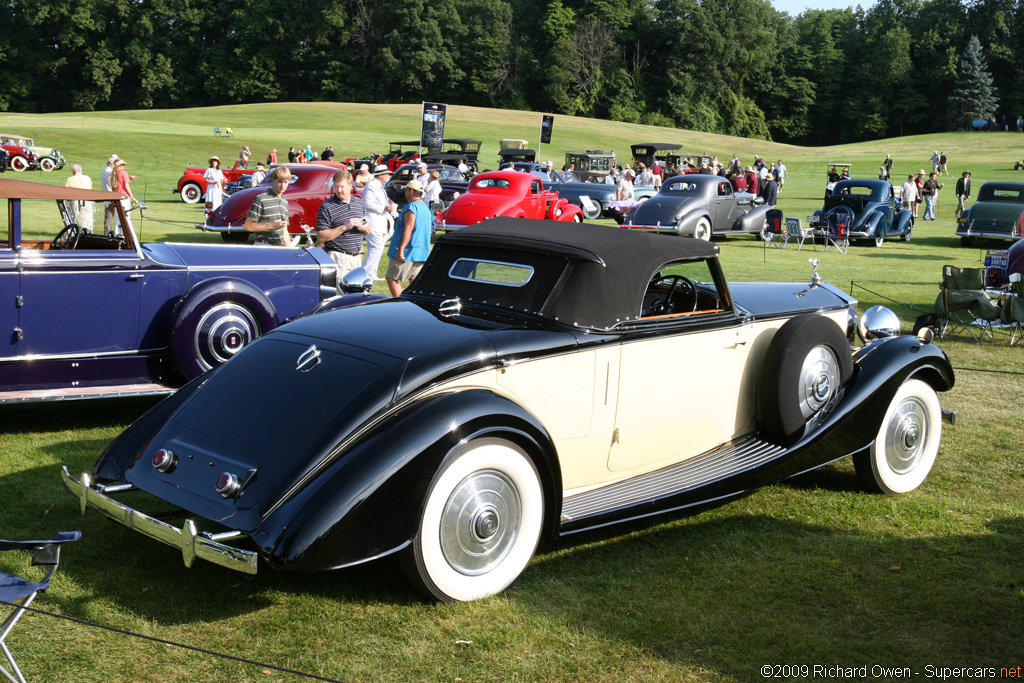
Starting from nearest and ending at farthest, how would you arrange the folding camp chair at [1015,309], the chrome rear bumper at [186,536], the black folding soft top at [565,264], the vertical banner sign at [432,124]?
the chrome rear bumper at [186,536] < the black folding soft top at [565,264] < the folding camp chair at [1015,309] < the vertical banner sign at [432,124]

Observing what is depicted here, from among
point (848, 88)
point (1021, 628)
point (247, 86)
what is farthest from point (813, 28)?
point (1021, 628)

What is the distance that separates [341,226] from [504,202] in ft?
37.8

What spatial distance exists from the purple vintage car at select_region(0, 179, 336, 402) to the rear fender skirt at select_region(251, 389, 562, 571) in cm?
341

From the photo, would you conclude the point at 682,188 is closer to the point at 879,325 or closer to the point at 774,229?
the point at 774,229

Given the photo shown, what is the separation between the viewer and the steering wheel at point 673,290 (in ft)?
18.7

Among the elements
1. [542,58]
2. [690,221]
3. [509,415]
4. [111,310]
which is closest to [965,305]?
[509,415]

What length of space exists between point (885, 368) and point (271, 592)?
13.3 feet

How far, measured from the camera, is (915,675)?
3650 mm

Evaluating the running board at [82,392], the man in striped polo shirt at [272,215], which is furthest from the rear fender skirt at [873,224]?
the running board at [82,392]

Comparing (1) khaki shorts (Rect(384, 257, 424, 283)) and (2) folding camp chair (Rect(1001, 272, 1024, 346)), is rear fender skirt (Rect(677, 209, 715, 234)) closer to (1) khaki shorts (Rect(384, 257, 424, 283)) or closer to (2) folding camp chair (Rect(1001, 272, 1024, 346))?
(2) folding camp chair (Rect(1001, 272, 1024, 346))

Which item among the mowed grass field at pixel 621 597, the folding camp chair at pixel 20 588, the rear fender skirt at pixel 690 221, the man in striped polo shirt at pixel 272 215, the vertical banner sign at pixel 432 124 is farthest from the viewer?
the vertical banner sign at pixel 432 124

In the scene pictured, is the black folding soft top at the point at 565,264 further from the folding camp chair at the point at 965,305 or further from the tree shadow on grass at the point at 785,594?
the folding camp chair at the point at 965,305

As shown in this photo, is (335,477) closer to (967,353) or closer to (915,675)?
(915,675)

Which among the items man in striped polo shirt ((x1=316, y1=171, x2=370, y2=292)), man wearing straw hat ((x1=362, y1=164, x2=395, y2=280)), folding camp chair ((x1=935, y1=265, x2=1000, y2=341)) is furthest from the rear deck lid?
folding camp chair ((x1=935, y1=265, x2=1000, y2=341))
